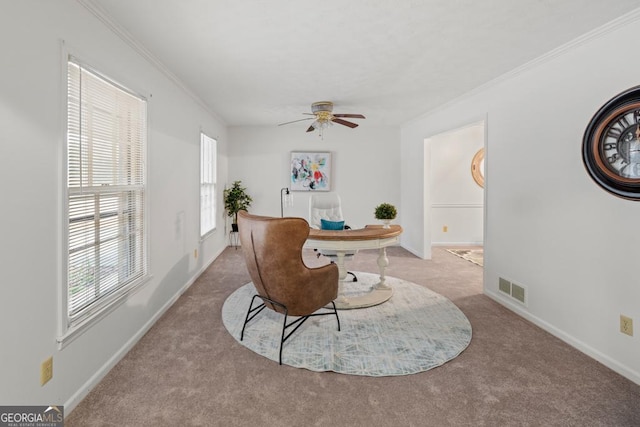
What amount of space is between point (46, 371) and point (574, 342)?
11.6 ft

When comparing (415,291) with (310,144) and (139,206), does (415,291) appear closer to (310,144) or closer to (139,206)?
(139,206)

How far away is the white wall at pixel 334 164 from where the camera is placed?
6.18 meters

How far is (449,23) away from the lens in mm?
2182

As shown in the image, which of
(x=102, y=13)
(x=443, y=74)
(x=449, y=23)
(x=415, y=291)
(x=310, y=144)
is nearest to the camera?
(x=102, y=13)

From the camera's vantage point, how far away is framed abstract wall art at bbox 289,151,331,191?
6176mm

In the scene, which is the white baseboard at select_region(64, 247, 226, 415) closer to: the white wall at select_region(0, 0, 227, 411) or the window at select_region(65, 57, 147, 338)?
the white wall at select_region(0, 0, 227, 411)

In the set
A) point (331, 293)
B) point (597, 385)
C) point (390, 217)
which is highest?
point (390, 217)

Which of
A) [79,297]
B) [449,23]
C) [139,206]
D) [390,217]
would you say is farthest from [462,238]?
[79,297]

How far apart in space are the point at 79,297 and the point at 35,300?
354 millimetres

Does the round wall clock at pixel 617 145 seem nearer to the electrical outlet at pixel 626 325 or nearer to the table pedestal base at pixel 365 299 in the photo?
the electrical outlet at pixel 626 325

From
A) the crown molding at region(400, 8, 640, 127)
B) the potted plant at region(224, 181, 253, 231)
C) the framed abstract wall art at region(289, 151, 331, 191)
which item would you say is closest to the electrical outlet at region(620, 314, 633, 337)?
Answer: the crown molding at region(400, 8, 640, 127)

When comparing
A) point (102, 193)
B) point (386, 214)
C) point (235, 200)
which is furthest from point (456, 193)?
point (102, 193)

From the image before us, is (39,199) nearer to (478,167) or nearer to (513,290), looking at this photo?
(513,290)

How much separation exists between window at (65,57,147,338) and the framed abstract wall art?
3.69 m
